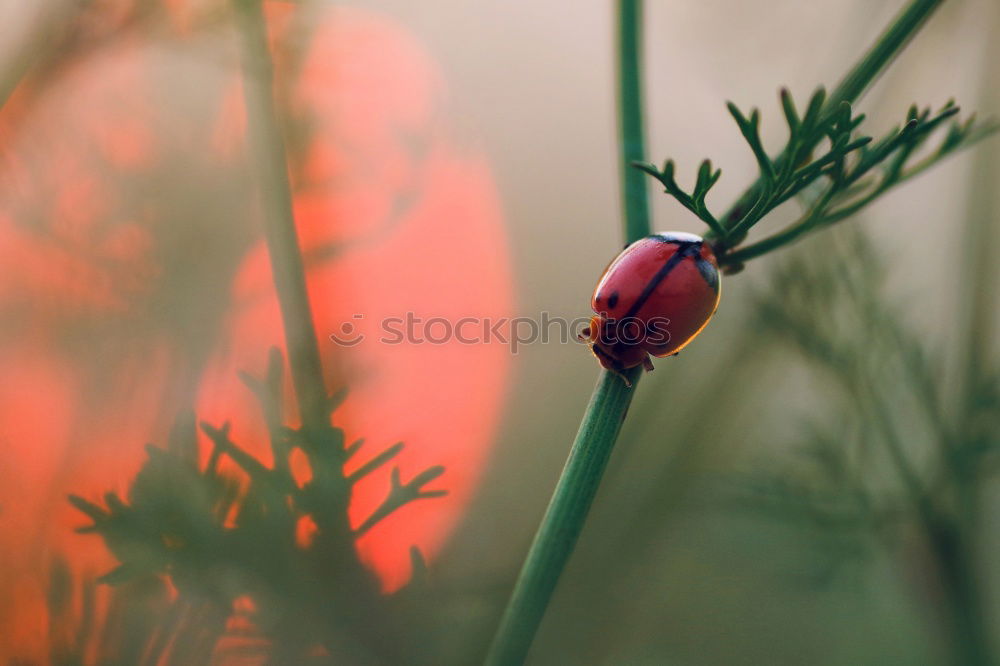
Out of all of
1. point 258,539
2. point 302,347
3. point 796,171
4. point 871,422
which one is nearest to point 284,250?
point 302,347

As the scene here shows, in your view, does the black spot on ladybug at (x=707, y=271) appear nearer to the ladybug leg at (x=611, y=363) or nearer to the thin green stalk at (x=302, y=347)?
the ladybug leg at (x=611, y=363)

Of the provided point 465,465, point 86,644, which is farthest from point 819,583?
point 86,644

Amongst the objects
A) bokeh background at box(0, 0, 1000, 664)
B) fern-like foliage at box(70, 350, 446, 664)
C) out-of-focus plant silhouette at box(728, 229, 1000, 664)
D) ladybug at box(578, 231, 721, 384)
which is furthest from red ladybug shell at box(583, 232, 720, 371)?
out-of-focus plant silhouette at box(728, 229, 1000, 664)

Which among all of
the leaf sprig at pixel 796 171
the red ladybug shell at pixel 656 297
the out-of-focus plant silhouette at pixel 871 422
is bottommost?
the out-of-focus plant silhouette at pixel 871 422

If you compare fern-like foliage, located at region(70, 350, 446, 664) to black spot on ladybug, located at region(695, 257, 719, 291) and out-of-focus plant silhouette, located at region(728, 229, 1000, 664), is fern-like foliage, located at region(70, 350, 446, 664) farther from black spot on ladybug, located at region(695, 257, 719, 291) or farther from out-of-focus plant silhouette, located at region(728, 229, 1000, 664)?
out-of-focus plant silhouette, located at region(728, 229, 1000, 664)

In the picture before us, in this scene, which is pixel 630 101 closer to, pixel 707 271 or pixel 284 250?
pixel 707 271

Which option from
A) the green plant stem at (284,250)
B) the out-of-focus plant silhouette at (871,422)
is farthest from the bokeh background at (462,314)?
the green plant stem at (284,250)

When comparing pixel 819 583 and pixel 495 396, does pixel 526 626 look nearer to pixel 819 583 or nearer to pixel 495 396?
pixel 819 583
